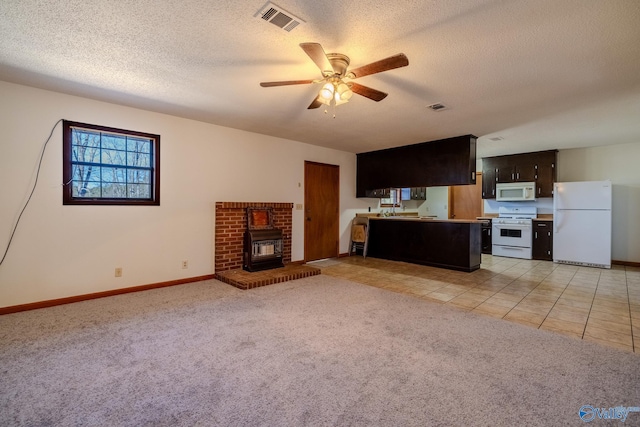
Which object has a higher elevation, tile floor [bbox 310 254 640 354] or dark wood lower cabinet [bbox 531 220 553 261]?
dark wood lower cabinet [bbox 531 220 553 261]

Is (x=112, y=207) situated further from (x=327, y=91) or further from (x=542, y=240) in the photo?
(x=542, y=240)

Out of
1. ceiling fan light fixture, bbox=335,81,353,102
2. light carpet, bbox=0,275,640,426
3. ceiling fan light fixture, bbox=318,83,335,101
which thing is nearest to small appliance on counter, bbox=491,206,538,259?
light carpet, bbox=0,275,640,426

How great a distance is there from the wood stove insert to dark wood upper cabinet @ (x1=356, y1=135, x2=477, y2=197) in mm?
2650

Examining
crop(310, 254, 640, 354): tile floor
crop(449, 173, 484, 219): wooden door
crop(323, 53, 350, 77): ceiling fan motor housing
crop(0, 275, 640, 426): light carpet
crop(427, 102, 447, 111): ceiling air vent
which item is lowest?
crop(0, 275, 640, 426): light carpet

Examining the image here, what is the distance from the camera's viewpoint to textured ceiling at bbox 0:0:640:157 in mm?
1901

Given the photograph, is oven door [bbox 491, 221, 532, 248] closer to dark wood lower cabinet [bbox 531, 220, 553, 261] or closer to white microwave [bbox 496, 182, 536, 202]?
dark wood lower cabinet [bbox 531, 220, 553, 261]

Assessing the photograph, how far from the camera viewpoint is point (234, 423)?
1519mm

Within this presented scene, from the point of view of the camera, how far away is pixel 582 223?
5594mm

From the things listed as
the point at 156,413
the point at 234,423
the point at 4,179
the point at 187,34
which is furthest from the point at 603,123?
the point at 4,179

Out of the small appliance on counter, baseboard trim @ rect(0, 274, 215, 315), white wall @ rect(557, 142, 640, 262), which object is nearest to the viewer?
baseboard trim @ rect(0, 274, 215, 315)

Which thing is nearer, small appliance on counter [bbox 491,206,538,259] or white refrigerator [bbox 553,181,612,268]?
white refrigerator [bbox 553,181,612,268]

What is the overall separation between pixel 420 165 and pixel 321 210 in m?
2.19

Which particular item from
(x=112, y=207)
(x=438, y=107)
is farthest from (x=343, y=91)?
(x=112, y=207)

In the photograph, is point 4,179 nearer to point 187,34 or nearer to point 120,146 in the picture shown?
point 120,146
